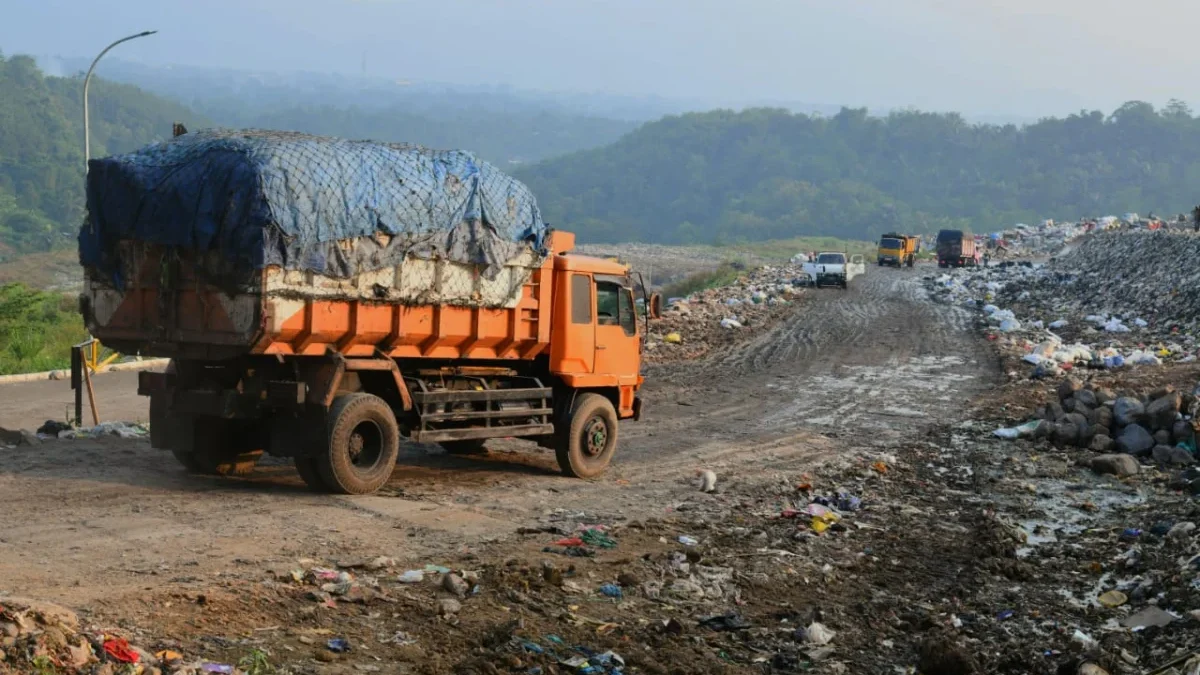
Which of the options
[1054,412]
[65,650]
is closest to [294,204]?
[65,650]

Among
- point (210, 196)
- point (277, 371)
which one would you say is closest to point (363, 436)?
point (277, 371)

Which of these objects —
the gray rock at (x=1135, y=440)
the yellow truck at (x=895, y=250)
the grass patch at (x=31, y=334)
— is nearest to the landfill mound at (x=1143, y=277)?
the yellow truck at (x=895, y=250)

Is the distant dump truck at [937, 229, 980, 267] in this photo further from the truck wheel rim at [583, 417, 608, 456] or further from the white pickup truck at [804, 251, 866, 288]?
the truck wheel rim at [583, 417, 608, 456]

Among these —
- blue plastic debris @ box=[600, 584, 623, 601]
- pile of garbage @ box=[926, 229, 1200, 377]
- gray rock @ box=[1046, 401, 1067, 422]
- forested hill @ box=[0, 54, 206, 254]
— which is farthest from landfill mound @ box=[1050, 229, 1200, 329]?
forested hill @ box=[0, 54, 206, 254]

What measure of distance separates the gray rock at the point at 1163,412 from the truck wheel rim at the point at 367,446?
390 inches

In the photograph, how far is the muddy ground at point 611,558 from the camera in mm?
7371

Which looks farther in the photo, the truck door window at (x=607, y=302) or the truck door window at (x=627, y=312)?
the truck door window at (x=627, y=312)

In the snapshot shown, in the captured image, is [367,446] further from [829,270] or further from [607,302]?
[829,270]

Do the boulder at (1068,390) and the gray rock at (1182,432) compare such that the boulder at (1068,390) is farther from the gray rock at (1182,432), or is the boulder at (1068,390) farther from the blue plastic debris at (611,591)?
the blue plastic debris at (611,591)

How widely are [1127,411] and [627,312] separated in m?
6.94

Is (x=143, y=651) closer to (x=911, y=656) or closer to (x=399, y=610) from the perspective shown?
(x=399, y=610)

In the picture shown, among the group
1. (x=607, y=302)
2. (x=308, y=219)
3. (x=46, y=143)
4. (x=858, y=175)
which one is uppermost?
(x=858, y=175)

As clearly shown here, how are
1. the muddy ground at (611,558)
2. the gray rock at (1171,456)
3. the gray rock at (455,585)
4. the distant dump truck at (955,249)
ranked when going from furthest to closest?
the distant dump truck at (955,249) → the gray rock at (1171,456) → the gray rock at (455,585) → the muddy ground at (611,558)

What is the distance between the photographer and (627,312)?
1384cm
